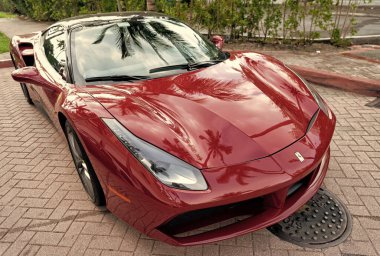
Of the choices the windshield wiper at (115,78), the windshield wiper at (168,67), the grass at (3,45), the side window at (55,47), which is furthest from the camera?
the grass at (3,45)

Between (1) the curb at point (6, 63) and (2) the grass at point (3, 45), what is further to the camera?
(2) the grass at point (3, 45)

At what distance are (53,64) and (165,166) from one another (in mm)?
2008

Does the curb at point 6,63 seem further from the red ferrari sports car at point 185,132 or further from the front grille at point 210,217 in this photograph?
the front grille at point 210,217

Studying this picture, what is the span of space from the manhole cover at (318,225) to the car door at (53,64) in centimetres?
210

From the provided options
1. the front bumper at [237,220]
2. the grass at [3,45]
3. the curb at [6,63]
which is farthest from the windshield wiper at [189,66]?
the grass at [3,45]

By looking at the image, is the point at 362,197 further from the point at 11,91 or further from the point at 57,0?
the point at 57,0

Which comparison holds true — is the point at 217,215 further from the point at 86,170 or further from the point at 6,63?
the point at 6,63

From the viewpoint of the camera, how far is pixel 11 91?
18.6ft

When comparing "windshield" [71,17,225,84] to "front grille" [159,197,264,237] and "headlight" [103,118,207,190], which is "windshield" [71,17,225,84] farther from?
"front grille" [159,197,264,237]

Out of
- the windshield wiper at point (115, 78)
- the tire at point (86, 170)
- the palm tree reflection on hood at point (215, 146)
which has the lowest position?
the tire at point (86, 170)

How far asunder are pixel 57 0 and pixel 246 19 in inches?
306

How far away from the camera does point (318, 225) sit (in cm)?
229

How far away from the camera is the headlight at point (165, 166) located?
5.72 feet

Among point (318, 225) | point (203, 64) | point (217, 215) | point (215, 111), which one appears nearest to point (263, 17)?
point (203, 64)
